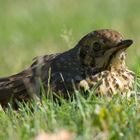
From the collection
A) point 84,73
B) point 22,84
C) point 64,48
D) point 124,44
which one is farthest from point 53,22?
point 124,44

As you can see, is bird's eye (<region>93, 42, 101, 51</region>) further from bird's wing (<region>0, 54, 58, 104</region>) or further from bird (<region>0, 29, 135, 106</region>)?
bird's wing (<region>0, 54, 58, 104</region>)

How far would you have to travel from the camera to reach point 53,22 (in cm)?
1588

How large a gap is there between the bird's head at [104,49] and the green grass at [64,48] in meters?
0.39

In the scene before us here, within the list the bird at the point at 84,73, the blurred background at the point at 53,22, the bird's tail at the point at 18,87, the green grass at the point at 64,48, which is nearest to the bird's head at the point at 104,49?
the bird at the point at 84,73

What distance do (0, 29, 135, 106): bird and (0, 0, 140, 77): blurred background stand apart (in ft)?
11.8

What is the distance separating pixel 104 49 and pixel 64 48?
17.9 ft

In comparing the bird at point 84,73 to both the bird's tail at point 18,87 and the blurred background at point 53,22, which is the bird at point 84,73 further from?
the blurred background at point 53,22

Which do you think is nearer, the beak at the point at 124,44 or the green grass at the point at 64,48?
the green grass at the point at 64,48

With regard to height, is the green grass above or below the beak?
below

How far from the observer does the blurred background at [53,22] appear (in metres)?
13.4

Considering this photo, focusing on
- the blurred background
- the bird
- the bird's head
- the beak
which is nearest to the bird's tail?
the bird

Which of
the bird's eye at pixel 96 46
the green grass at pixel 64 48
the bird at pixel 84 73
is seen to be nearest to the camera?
the green grass at pixel 64 48

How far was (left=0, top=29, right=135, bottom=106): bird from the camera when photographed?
7207 mm

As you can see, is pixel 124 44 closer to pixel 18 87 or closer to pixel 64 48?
pixel 18 87
